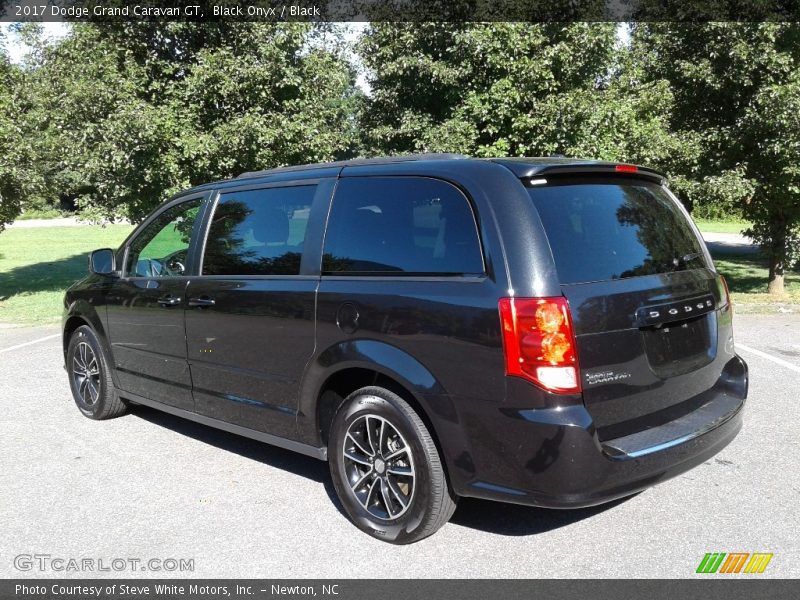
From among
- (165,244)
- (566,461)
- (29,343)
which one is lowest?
(29,343)

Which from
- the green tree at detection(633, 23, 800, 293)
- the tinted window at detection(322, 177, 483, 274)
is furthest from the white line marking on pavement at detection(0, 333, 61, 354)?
the green tree at detection(633, 23, 800, 293)

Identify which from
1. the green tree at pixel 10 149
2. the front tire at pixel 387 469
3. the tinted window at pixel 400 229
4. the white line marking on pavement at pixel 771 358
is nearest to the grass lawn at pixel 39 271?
the green tree at pixel 10 149

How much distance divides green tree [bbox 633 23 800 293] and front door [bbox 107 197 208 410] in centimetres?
957

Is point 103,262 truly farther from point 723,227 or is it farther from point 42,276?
point 723,227

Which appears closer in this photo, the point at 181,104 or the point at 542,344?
the point at 542,344

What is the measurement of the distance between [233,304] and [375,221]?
114cm

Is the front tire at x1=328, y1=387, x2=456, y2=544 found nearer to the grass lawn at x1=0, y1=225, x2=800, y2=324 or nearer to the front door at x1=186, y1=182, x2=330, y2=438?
the front door at x1=186, y1=182, x2=330, y2=438

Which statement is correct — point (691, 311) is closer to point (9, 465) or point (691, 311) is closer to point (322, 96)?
point (9, 465)

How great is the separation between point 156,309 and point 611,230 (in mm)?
3096

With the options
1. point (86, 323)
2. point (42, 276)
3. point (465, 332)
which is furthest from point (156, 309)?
point (42, 276)

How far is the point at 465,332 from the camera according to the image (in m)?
3.15

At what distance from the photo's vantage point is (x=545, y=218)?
3229mm

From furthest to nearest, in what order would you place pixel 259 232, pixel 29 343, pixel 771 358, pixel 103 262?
pixel 29 343 → pixel 771 358 → pixel 103 262 → pixel 259 232
